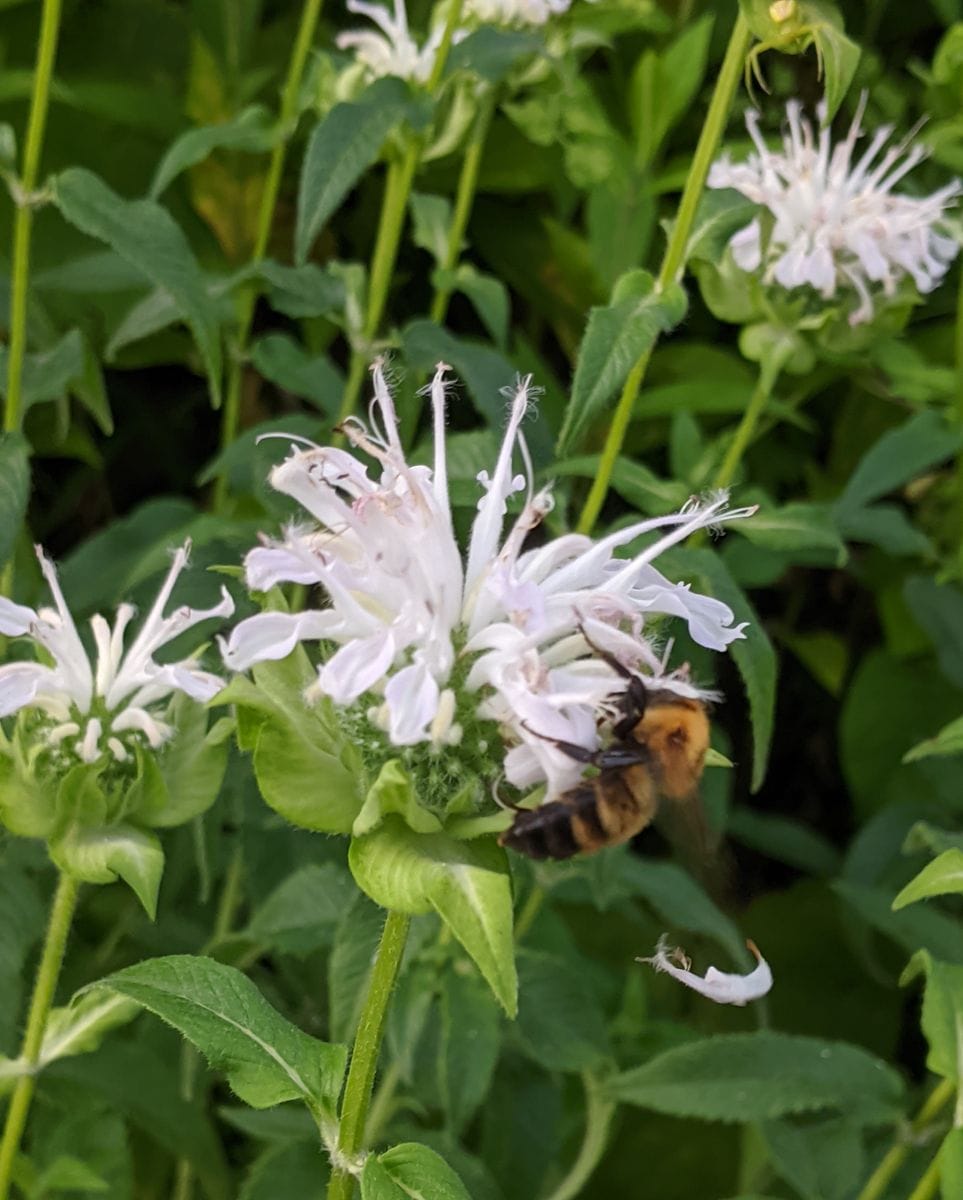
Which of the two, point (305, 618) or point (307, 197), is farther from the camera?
point (307, 197)

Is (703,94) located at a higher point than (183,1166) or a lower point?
higher

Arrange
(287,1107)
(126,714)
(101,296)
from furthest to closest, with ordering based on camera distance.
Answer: (101,296) → (287,1107) → (126,714)

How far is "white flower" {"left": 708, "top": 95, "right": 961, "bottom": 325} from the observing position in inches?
41.1

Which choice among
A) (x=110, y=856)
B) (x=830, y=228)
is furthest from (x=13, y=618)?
(x=830, y=228)

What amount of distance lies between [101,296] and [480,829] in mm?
1098

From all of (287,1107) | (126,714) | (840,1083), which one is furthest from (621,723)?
(287,1107)

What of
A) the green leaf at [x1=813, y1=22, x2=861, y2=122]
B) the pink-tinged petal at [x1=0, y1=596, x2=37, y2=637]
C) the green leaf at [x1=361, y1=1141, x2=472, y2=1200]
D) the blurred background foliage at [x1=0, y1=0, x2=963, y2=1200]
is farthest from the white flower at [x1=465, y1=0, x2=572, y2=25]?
the green leaf at [x1=361, y1=1141, x2=472, y2=1200]

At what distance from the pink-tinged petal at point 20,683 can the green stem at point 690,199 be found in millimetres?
341

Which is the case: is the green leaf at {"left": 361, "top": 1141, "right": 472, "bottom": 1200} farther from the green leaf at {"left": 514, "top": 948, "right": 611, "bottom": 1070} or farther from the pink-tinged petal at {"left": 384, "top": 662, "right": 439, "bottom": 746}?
the green leaf at {"left": 514, "top": 948, "right": 611, "bottom": 1070}

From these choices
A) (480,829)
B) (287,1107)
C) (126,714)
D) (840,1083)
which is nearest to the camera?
(480,829)

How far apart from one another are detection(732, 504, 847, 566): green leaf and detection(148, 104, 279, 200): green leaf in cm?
47

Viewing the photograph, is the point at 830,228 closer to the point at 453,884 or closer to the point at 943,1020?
the point at 943,1020

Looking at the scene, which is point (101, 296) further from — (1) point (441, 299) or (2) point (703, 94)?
(2) point (703, 94)

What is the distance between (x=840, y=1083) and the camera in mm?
904
